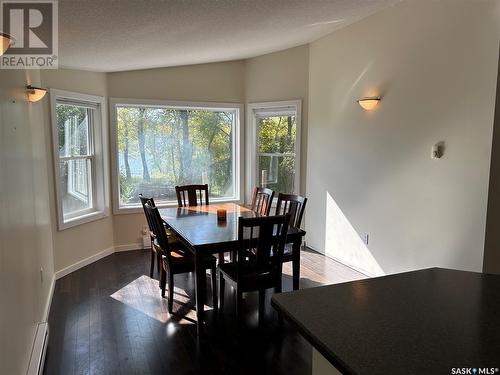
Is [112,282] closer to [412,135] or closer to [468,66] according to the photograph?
[412,135]

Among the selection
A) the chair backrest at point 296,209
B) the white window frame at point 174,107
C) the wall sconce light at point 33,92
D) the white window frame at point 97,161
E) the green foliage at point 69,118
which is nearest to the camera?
the wall sconce light at point 33,92

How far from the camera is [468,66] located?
9.41ft

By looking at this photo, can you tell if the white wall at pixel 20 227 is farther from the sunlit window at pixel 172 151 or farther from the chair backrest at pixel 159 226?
the sunlit window at pixel 172 151

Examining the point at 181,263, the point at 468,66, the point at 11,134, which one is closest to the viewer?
the point at 11,134

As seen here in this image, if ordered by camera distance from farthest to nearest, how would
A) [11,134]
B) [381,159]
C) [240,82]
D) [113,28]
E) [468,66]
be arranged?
1. [240,82]
2. [381,159]
3. [468,66]
4. [113,28]
5. [11,134]

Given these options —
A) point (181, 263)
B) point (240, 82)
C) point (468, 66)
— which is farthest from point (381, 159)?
point (240, 82)

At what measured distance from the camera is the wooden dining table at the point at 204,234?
2764 millimetres

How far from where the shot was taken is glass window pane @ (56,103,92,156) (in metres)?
4.19

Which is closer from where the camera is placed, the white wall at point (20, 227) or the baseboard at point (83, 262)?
the white wall at point (20, 227)

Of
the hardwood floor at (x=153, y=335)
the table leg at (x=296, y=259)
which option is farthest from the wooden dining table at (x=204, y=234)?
the hardwood floor at (x=153, y=335)

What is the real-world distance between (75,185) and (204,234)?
92.1 inches

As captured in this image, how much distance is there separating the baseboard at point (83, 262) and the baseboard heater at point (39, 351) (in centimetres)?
152

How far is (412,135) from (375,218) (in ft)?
3.24

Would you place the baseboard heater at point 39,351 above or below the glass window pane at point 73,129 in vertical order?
below
